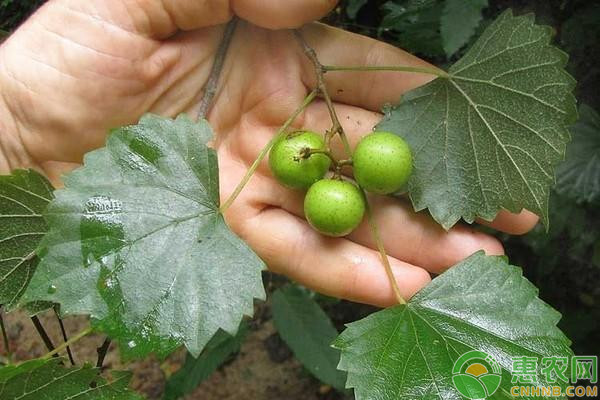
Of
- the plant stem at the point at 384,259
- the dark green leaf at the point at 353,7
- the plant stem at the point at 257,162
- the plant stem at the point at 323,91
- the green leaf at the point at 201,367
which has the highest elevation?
the dark green leaf at the point at 353,7

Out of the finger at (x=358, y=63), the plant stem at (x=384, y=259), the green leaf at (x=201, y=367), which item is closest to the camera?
the plant stem at (x=384, y=259)

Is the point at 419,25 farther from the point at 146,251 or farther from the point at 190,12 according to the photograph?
the point at 146,251

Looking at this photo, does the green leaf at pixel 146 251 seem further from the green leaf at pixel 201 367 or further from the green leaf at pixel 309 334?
the green leaf at pixel 309 334

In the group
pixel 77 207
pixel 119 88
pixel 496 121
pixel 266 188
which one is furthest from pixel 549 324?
pixel 119 88

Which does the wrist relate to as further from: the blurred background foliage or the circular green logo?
the circular green logo

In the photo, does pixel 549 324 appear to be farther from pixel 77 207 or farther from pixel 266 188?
pixel 77 207

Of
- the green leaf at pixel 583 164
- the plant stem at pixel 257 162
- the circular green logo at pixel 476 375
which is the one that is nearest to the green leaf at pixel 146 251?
the plant stem at pixel 257 162

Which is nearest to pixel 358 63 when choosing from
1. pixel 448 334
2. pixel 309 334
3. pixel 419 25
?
pixel 419 25
